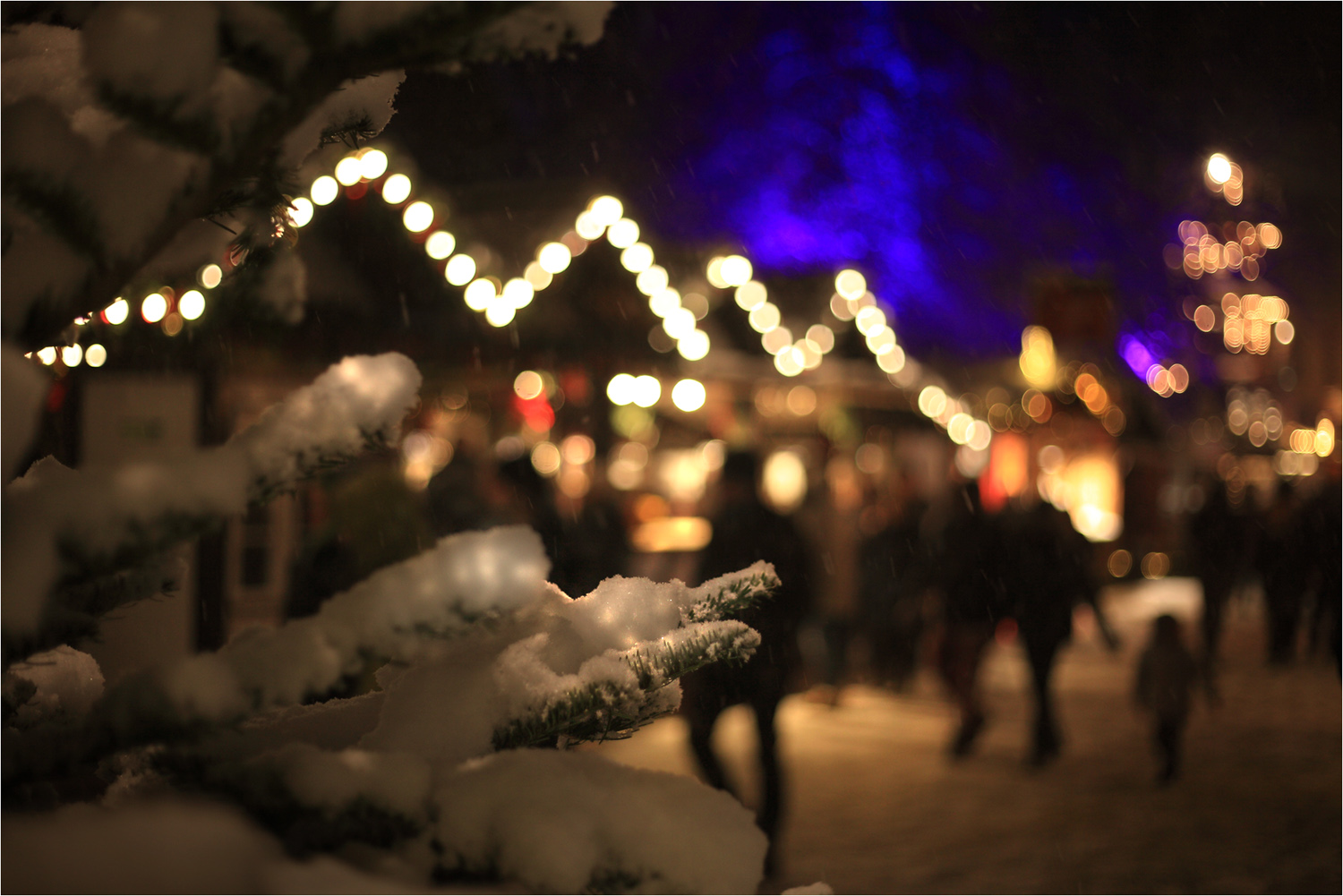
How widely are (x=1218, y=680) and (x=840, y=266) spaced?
291 inches

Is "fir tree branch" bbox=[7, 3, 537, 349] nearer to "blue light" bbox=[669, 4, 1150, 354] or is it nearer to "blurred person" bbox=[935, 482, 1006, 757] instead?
"blurred person" bbox=[935, 482, 1006, 757]

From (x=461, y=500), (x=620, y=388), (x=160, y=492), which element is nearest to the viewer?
(x=160, y=492)

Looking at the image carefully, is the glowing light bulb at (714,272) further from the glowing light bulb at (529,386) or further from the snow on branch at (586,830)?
the snow on branch at (586,830)

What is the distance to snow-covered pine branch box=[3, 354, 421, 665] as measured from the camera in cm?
84

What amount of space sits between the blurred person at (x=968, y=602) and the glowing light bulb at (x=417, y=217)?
4.11 m

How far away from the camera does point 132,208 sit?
35.4 inches

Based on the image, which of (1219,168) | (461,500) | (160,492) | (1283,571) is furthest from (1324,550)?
(160,492)

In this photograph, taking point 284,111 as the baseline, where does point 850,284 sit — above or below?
above

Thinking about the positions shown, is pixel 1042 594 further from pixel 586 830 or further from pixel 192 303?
pixel 586 830

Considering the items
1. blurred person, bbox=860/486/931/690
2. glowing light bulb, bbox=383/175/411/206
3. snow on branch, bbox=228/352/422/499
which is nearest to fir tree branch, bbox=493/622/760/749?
snow on branch, bbox=228/352/422/499

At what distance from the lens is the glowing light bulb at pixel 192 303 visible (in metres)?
1.47

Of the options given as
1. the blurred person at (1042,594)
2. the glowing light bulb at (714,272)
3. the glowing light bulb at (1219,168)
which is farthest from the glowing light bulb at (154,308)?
→ the glowing light bulb at (1219,168)

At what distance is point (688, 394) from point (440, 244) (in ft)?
16.7

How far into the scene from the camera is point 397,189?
6.08 m
